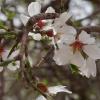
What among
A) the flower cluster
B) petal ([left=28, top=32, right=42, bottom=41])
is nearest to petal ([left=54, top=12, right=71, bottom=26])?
the flower cluster

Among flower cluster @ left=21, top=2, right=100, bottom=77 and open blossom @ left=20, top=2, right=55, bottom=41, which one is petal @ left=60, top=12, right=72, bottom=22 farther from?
open blossom @ left=20, top=2, right=55, bottom=41

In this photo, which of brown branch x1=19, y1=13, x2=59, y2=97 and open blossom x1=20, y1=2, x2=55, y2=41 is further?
open blossom x1=20, y1=2, x2=55, y2=41

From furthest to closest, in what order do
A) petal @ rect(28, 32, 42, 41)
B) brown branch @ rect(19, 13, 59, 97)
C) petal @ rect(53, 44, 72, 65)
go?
petal @ rect(28, 32, 42, 41), petal @ rect(53, 44, 72, 65), brown branch @ rect(19, 13, 59, 97)

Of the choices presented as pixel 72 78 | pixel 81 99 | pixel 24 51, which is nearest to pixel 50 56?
pixel 24 51

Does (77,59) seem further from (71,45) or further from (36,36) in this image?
(36,36)

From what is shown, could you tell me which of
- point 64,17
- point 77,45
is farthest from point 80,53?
point 64,17

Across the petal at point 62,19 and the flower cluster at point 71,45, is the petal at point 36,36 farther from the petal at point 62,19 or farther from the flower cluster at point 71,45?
the petal at point 62,19

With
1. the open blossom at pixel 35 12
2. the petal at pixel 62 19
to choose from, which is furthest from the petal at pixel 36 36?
the petal at pixel 62 19
